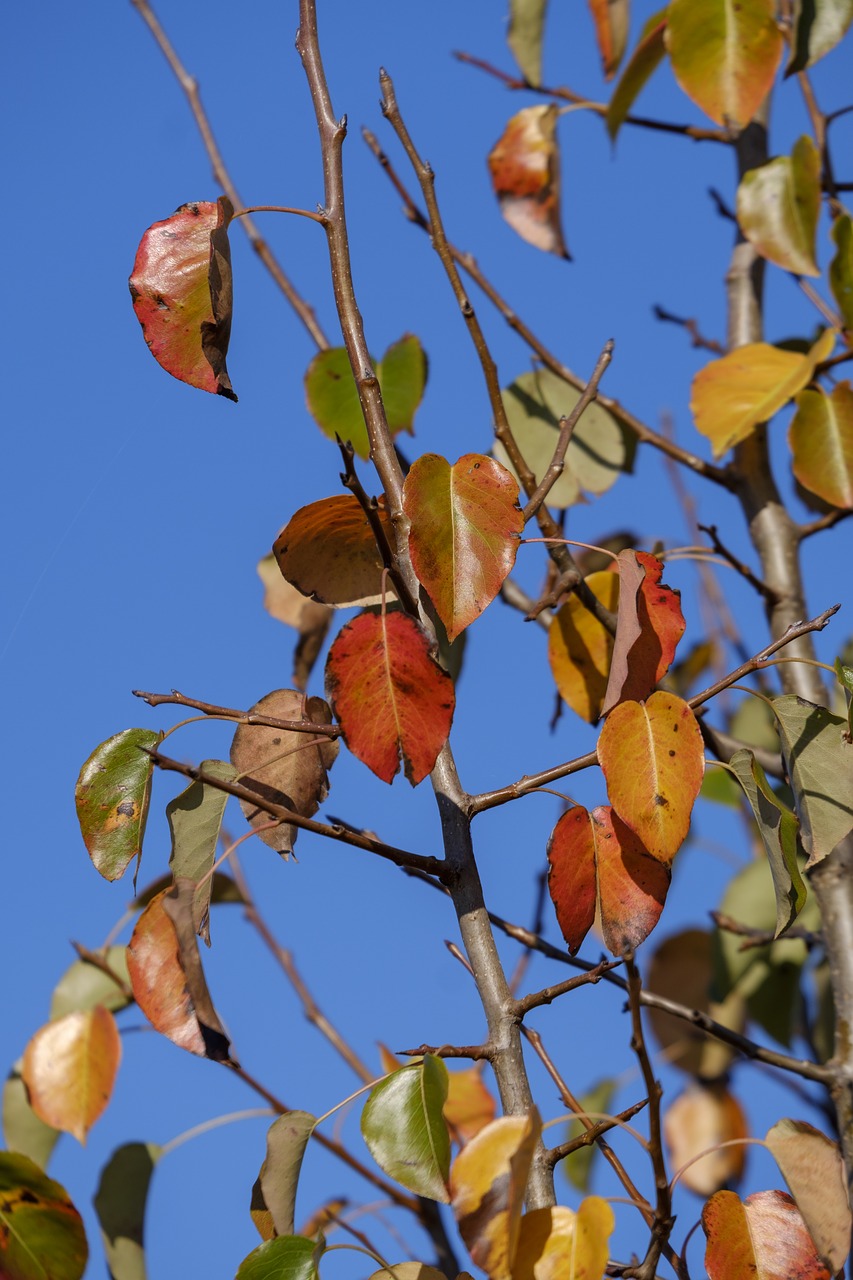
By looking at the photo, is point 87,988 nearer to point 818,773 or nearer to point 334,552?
point 334,552

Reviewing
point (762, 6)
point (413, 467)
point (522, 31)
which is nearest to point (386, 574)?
point (413, 467)

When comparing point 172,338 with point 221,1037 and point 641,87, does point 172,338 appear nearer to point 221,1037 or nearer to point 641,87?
point 221,1037

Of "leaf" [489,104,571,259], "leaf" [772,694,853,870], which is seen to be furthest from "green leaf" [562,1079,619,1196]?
"leaf" [489,104,571,259]

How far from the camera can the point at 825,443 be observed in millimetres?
1150

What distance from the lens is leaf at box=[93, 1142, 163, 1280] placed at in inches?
43.1

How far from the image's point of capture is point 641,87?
1.29 m

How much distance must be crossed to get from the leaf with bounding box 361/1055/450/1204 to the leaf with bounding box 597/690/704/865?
0.17 metres

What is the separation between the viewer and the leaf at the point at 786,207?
4.01 feet

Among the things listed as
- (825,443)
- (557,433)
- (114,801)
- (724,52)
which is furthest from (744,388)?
→ (114,801)

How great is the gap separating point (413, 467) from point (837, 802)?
0.33m

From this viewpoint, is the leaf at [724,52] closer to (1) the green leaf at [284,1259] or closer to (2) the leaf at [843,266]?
(2) the leaf at [843,266]

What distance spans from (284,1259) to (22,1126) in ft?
2.42

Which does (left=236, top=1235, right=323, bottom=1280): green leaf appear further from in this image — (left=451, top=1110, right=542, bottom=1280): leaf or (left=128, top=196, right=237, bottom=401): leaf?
(left=128, top=196, right=237, bottom=401): leaf

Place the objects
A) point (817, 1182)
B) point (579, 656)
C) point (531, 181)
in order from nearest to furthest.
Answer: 1. point (817, 1182)
2. point (579, 656)
3. point (531, 181)
